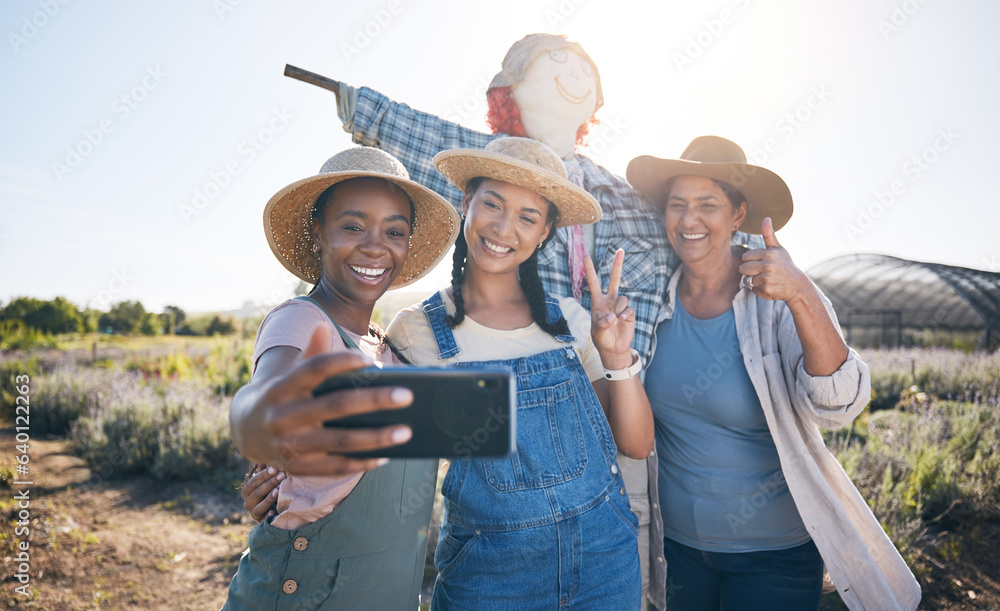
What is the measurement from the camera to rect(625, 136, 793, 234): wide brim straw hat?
2301 millimetres

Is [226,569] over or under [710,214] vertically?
under

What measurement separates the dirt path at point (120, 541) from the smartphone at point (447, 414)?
3463 mm

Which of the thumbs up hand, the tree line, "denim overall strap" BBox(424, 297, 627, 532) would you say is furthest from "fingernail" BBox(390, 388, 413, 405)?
the tree line

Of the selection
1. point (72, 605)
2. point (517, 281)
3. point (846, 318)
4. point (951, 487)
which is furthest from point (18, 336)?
point (846, 318)

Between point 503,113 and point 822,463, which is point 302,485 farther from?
point 503,113

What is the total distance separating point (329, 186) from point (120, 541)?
410 cm

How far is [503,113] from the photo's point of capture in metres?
3.08

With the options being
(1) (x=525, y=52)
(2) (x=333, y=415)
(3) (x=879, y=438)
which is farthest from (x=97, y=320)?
(3) (x=879, y=438)

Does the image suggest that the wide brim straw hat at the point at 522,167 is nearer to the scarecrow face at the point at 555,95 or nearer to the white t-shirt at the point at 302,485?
the white t-shirt at the point at 302,485

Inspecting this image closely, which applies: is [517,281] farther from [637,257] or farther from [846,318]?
[846,318]

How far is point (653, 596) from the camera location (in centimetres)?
224

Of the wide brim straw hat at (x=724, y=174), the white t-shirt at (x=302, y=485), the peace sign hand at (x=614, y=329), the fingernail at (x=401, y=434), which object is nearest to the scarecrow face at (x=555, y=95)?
the wide brim straw hat at (x=724, y=174)

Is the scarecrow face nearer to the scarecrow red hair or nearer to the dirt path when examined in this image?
the scarecrow red hair

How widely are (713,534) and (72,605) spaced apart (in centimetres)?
402
